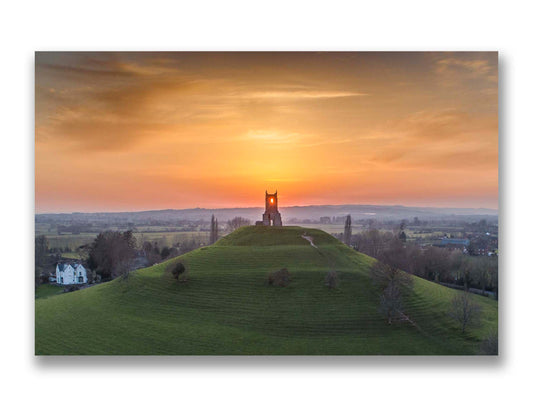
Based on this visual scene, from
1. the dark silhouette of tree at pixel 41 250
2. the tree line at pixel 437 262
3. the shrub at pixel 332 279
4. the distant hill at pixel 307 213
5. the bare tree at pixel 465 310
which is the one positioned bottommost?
the bare tree at pixel 465 310

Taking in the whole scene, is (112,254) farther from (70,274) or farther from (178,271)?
(178,271)

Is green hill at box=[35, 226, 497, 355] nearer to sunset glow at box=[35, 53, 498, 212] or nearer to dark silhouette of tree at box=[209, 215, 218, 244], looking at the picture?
dark silhouette of tree at box=[209, 215, 218, 244]

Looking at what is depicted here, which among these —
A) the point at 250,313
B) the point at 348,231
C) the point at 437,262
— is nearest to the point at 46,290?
the point at 250,313

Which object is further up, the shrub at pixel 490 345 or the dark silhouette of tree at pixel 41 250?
the dark silhouette of tree at pixel 41 250

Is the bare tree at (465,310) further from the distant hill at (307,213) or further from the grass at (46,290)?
the grass at (46,290)

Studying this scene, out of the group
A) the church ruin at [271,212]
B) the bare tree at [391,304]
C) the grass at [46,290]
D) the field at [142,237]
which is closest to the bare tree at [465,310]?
the bare tree at [391,304]

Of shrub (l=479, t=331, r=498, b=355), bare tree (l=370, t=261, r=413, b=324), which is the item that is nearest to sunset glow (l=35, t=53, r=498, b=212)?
bare tree (l=370, t=261, r=413, b=324)

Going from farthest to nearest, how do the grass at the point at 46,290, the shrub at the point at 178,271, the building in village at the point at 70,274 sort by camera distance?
the shrub at the point at 178,271 → the building in village at the point at 70,274 → the grass at the point at 46,290
